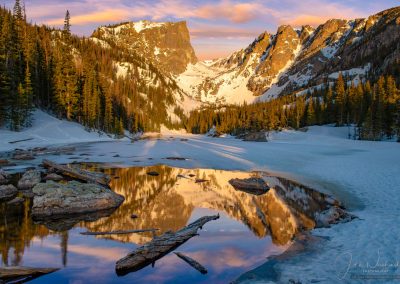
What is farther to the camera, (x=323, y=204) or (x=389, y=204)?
(x=323, y=204)

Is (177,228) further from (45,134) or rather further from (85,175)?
(45,134)

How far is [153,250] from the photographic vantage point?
424 inches

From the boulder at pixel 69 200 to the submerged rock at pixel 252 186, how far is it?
8.51 m

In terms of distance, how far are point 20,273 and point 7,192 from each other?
1138cm

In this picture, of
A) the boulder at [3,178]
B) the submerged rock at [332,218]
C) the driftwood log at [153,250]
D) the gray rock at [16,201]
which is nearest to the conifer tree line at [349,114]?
the submerged rock at [332,218]

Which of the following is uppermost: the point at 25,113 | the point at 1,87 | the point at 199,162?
the point at 1,87

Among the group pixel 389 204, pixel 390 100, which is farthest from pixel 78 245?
pixel 390 100

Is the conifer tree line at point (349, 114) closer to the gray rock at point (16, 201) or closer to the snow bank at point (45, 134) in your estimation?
the snow bank at point (45, 134)

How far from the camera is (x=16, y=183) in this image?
2180 centimetres

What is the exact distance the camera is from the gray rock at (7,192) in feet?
59.9

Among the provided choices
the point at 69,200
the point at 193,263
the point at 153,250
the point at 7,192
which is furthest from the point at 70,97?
the point at 193,263

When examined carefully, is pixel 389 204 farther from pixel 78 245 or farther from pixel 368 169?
pixel 78 245

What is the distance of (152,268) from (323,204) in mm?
11131

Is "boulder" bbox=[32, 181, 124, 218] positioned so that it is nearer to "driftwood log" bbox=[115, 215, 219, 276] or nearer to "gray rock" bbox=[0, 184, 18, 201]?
"gray rock" bbox=[0, 184, 18, 201]
